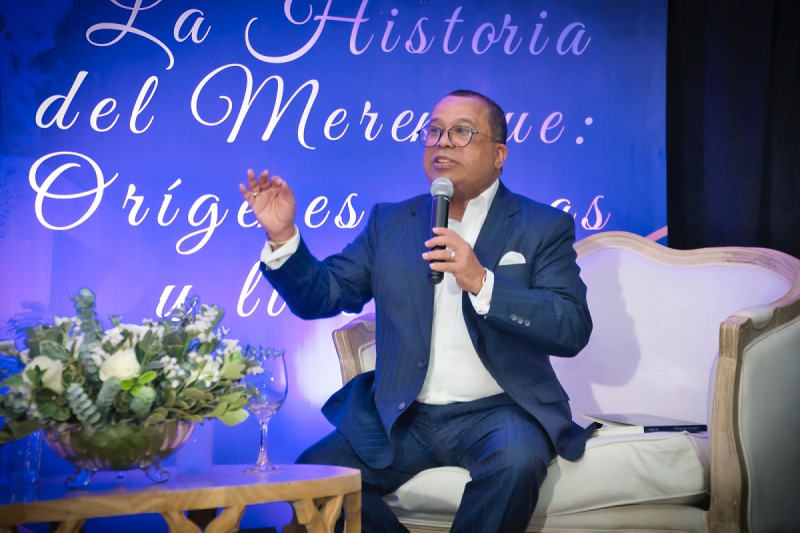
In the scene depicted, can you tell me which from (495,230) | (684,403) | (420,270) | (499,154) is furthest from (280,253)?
(684,403)

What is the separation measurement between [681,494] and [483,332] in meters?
0.71

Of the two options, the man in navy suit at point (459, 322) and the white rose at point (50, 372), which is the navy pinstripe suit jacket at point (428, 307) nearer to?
the man in navy suit at point (459, 322)

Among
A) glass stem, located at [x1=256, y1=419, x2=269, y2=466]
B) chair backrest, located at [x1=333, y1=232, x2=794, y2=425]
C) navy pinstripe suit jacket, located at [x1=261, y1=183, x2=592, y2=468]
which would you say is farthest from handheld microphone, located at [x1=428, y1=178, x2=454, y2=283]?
chair backrest, located at [x1=333, y1=232, x2=794, y2=425]

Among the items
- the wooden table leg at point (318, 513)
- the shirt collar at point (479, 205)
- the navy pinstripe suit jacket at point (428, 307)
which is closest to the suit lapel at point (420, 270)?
the navy pinstripe suit jacket at point (428, 307)

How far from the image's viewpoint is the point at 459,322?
260cm

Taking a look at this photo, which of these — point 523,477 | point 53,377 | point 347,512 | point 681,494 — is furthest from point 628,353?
point 53,377

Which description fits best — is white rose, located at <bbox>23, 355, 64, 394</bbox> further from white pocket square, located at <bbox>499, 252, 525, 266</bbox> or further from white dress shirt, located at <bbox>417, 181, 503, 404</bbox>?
white pocket square, located at <bbox>499, 252, 525, 266</bbox>

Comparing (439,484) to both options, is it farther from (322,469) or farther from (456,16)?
(456,16)

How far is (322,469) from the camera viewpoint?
197 cm

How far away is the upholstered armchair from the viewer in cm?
236

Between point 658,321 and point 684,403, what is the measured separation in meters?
0.31

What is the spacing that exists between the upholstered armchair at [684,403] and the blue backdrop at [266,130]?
2.45ft

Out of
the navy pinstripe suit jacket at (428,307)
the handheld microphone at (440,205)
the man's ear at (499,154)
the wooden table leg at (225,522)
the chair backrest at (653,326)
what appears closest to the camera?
the wooden table leg at (225,522)

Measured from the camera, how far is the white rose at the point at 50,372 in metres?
1.67
